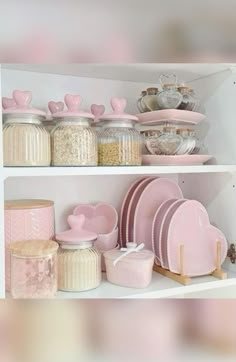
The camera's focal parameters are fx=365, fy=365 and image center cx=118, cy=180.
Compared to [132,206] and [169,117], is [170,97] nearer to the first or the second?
[169,117]

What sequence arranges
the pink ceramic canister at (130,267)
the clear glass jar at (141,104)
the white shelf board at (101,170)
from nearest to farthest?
1. the white shelf board at (101,170)
2. the pink ceramic canister at (130,267)
3. the clear glass jar at (141,104)

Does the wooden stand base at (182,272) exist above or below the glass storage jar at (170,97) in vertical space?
below

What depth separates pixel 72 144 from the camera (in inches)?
29.5

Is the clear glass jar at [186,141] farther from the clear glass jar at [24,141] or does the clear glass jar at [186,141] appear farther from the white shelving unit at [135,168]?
the clear glass jar at [24,141]

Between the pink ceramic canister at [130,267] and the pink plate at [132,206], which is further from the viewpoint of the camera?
the pink plate at [132,206]

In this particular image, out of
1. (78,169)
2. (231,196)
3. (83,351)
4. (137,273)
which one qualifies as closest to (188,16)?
(83,351)

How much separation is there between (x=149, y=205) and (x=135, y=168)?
0.18m

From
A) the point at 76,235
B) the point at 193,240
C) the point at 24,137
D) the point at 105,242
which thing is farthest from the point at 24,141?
the point at 193,240

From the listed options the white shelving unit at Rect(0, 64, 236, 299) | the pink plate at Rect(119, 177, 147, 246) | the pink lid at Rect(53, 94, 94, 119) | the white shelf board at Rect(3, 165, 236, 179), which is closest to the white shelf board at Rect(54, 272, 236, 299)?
the white shelving unit at Rect(0, 64, 236, 299)

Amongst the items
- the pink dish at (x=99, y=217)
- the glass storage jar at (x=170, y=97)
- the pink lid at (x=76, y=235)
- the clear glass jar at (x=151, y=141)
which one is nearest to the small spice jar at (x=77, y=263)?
the pink lid at (x=76, y=235)

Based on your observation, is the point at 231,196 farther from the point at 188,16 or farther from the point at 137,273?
the point at 188,16

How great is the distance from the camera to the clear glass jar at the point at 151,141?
2.84 ft

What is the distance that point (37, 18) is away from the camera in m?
0.23

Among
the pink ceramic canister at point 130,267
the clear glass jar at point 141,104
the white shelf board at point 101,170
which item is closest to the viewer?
the white shelf board at point 101,170
